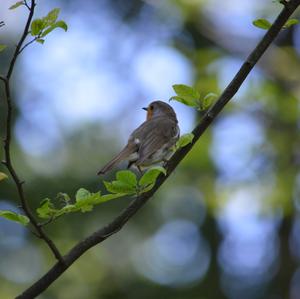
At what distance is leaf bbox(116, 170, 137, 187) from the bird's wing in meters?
2.32

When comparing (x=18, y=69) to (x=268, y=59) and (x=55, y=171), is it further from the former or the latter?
(x=268, y=59)

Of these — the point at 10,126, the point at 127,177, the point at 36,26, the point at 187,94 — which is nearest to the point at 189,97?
the point at 187,94

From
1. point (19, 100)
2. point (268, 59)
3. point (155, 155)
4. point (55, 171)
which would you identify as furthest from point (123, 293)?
point (155, 155)

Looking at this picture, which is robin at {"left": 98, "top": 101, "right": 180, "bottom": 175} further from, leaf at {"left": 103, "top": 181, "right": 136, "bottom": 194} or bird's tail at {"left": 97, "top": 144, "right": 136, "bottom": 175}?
leaf at {"left": 103, "top": 181, "right": 136, "bottom": 194}

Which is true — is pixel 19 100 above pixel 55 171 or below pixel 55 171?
above

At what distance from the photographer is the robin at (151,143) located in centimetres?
496

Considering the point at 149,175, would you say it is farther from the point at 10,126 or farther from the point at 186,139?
the point at 10,126

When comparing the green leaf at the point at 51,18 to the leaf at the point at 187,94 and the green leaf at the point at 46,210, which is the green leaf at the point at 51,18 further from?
the green leaf at the point at 46,210

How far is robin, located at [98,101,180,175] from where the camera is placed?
16.3ft

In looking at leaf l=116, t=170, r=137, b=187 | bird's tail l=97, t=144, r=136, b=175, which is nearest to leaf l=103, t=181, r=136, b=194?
leaf l=116, t=170, r=137, b=187

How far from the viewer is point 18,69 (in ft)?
33.1

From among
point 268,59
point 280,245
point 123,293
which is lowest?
point 123,293

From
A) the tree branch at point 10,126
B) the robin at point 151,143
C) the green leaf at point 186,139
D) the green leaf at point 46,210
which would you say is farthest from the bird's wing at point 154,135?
the tree branch at point 10,126

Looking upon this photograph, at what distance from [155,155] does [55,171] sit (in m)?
4.78
